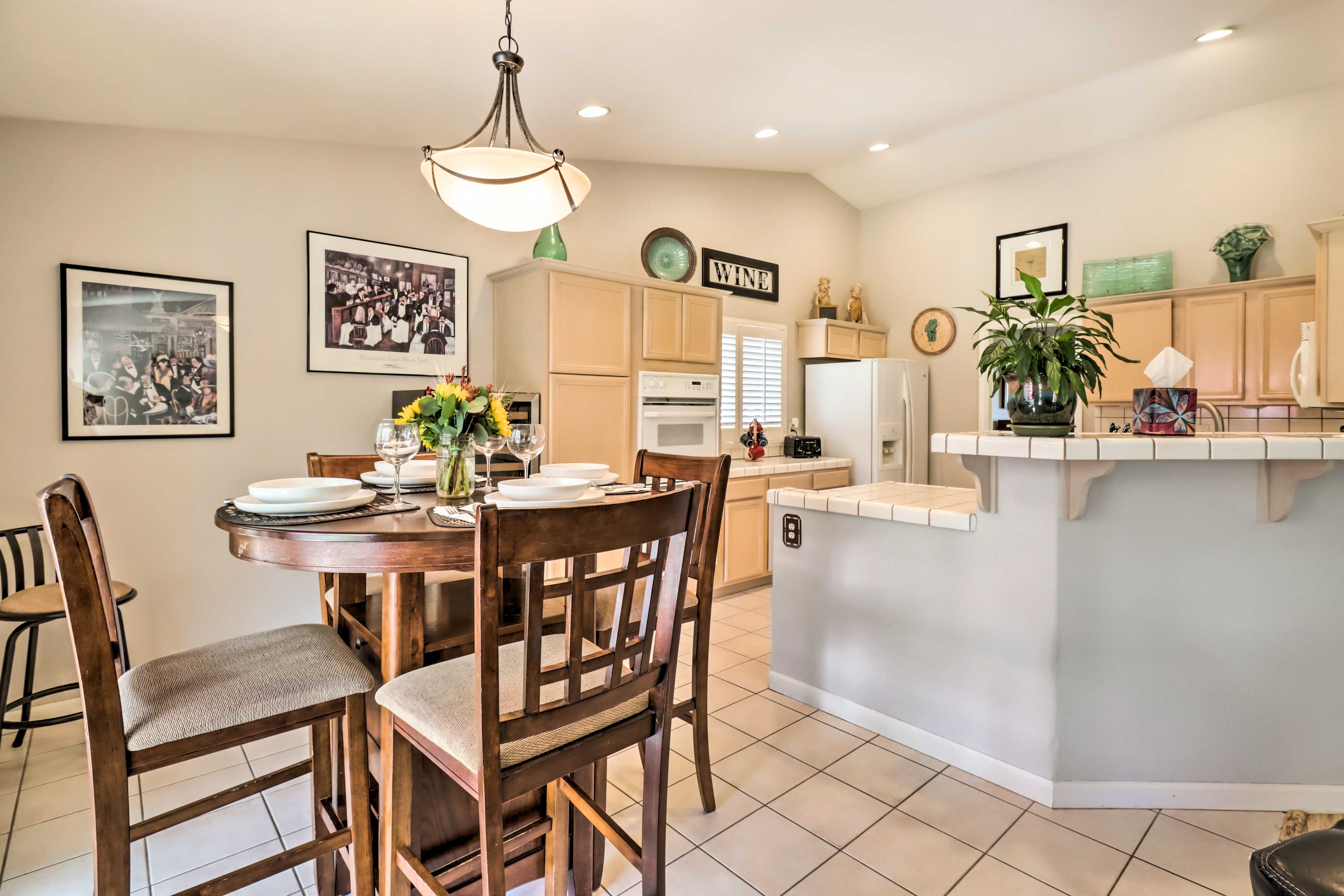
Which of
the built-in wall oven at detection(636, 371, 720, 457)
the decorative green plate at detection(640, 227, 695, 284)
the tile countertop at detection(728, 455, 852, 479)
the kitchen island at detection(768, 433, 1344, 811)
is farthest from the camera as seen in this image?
the decorative green plate at detection(640, 227, 695, 284)

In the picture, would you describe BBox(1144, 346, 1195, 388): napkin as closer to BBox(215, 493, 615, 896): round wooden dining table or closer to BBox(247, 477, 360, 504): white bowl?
BBox(215, 493, 615, 896): round wooden dining table

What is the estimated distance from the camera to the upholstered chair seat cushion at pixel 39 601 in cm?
218

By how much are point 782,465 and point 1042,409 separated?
265cm

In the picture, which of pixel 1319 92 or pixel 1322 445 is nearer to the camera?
pixel 1322 445

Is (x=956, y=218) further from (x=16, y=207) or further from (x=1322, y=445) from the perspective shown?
(x=16, y=207)

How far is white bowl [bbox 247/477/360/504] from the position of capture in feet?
4.81

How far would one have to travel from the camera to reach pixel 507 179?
6.63ft

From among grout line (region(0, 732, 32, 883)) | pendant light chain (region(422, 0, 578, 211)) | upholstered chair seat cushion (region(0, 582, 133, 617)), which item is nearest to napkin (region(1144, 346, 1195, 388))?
pendant light chain (region(422, 0, 578, 211))

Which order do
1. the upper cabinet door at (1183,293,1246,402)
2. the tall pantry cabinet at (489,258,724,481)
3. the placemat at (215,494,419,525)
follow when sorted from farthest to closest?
the upper cabinet door at (1183,293,1246,402) → the tall pantry cabinet at (489,258,724,481) → the placemat at (215,494,419,525)

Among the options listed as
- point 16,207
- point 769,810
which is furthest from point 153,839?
point 16,207

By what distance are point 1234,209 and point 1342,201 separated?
1.57 ft

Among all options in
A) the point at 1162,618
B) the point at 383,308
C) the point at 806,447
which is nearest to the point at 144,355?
the point at 383,308

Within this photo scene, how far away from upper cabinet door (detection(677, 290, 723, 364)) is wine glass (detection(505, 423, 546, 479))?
245 centimetres

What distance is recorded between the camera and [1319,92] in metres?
3.81
